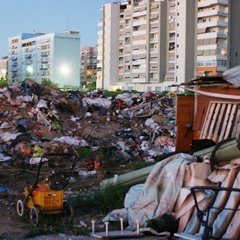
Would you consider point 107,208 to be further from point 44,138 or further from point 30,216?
point 44,138

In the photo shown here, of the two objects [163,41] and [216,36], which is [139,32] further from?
[216,36]

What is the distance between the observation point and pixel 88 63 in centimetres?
15012

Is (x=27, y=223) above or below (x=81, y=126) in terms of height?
below

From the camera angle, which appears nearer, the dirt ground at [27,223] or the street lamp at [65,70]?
the dirt ground at [27,223]

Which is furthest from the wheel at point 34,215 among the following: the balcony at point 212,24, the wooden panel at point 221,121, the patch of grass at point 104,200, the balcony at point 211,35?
the balcony at point 212,24

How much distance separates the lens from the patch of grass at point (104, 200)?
7750 millimetres

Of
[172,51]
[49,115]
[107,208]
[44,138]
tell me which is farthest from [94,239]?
[172,51]

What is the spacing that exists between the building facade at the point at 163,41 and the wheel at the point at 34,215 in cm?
5854

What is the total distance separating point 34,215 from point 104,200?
1.42 metres

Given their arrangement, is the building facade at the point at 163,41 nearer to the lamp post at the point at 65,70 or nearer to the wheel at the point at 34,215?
the lamp post at the point at 65,70

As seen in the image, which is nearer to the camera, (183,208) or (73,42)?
(183,208)

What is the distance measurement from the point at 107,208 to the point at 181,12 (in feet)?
235

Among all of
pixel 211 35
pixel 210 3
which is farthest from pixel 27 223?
pixel 210 3

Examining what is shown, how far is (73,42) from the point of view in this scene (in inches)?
5408
